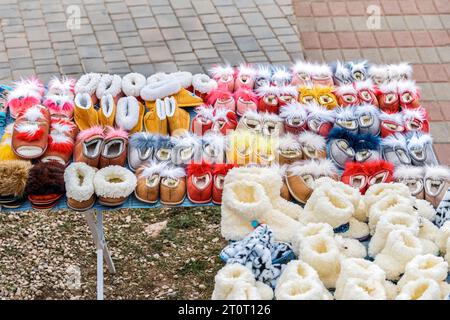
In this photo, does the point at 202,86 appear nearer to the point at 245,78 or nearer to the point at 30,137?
the point at 245,78

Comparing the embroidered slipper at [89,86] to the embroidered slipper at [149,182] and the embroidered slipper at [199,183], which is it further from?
the embroidered slipper at [199,183]

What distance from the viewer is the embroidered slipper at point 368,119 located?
3674 mm

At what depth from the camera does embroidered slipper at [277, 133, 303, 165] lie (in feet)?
11.5

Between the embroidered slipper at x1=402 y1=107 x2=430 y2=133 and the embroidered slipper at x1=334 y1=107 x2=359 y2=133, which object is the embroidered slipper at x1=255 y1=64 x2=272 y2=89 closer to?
the embroidered slipper at x1=334 y1=107 x2=359 y2=133

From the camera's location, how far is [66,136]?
3527mm

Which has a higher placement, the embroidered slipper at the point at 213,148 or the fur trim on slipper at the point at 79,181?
the fur trim on slipper at the point at 79,181

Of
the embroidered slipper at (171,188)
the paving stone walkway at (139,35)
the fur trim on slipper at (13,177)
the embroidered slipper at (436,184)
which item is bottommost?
the paving stone walkway at (139,35)

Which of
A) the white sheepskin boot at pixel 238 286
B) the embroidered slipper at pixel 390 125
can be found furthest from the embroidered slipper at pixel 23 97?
the embroidered slipper at pixel 390 125

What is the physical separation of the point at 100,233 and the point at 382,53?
313cm

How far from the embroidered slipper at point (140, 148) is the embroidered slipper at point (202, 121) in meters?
0.21

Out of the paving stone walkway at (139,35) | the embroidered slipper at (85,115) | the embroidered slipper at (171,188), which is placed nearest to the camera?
the embroidered slipper at (171,188)

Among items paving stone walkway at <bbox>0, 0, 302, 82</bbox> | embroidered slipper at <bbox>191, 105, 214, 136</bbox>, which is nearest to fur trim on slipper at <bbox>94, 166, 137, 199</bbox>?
embroidered slipper at <bbox>191, 105, 214, 136</bbox>

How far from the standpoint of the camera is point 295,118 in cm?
369
